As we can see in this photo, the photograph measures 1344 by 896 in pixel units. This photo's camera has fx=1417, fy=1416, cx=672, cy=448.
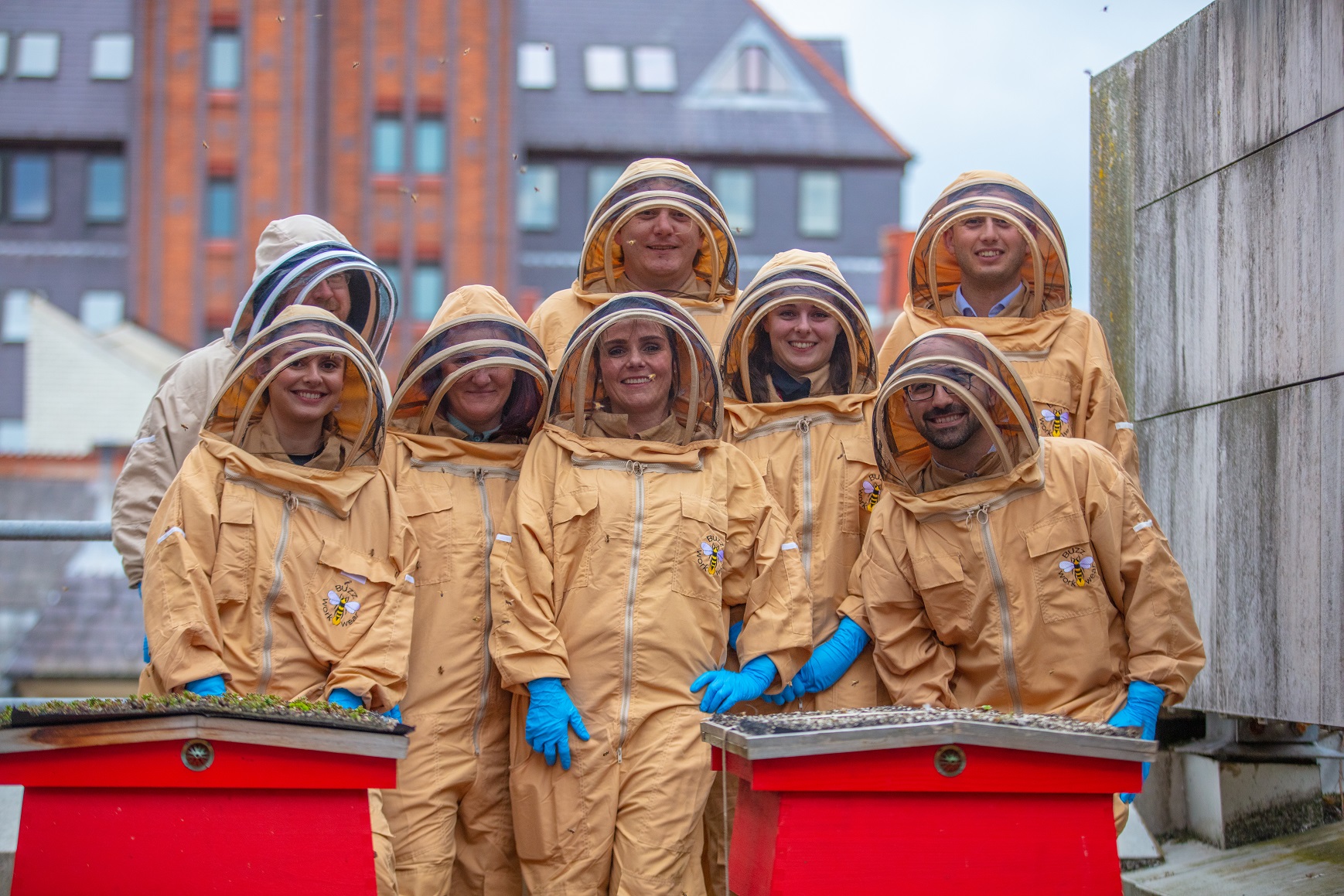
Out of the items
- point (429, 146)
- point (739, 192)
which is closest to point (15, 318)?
point (429, 146)

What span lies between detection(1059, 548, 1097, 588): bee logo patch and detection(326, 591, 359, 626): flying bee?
97.9 inches

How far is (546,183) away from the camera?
34.2 m

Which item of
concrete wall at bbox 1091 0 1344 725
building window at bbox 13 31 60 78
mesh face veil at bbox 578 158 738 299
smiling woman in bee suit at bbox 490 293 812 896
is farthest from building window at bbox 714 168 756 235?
smiling woman in bee suit at bbox 490 293 812 896

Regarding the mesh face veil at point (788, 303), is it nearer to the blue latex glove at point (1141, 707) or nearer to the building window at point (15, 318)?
the blue latex glove at point (1141, 707)

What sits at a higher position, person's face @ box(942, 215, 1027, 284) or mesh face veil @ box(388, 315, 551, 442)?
person's face @ box(942, 215, 1027, 284)

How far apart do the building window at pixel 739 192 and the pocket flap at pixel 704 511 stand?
29.9 metres

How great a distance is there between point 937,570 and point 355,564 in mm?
2063

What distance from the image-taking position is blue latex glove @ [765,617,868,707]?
17.1 ft

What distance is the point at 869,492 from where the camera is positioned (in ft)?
18.2

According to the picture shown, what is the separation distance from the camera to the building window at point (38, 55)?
114ft

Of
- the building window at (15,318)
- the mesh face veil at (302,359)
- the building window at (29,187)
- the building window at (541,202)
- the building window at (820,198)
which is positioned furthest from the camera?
the building window at (820,198)

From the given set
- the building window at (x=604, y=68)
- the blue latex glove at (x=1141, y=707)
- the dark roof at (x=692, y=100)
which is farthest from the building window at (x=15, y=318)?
the blue latex glove at (x=1141, y=707)

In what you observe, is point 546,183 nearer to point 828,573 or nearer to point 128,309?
point 128,309

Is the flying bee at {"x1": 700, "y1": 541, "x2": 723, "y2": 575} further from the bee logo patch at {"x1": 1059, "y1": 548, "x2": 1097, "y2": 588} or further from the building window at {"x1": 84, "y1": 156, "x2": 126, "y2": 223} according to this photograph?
the building window at {"x1": 84, "y1": 156, "x2": 126, "y2": 223}
